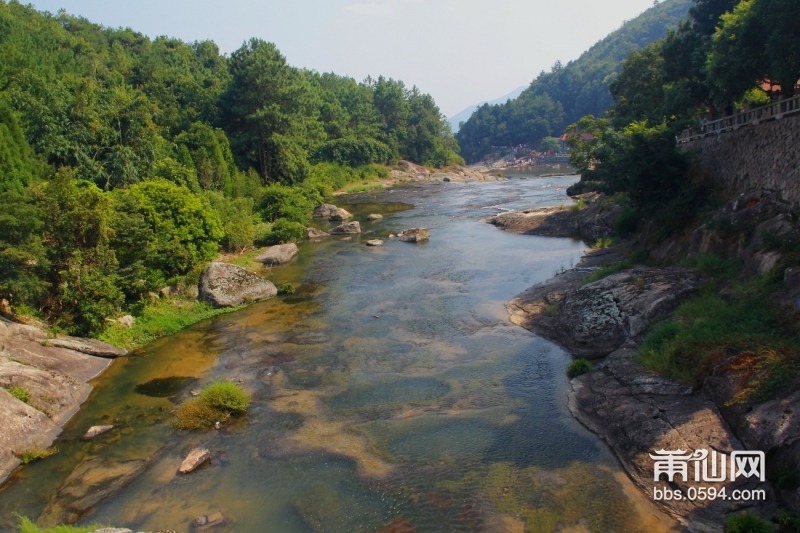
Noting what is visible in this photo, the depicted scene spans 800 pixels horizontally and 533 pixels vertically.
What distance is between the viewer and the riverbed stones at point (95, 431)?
16969 mm

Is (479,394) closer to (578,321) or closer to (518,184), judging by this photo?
(578,321)

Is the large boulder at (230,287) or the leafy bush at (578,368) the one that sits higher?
the large boulder at (230,287)

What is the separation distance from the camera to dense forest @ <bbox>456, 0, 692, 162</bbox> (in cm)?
16338

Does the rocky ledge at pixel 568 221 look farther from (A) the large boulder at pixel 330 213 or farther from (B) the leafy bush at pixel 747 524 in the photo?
(B) the leafy bush at pixel 747 524

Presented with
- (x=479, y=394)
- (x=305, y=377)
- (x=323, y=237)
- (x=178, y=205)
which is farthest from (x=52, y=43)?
(x=479, y=394)

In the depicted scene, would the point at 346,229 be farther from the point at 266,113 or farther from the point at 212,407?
the point at 212,407

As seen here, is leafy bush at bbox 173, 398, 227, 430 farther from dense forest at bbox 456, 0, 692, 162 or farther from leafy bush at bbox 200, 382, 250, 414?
dense forest at bbox 456, 0, 692, 162

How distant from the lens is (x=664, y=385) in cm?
1588

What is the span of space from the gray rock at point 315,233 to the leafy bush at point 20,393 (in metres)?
29.2

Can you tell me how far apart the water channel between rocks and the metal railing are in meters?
12.7

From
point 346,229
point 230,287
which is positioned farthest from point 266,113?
point 230,287

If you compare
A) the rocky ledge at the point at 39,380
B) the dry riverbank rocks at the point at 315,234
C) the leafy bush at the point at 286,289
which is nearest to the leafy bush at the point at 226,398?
the rocky ledge at the point at 39,380

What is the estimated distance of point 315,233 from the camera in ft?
153

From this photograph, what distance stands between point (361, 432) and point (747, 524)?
9.74 meters
